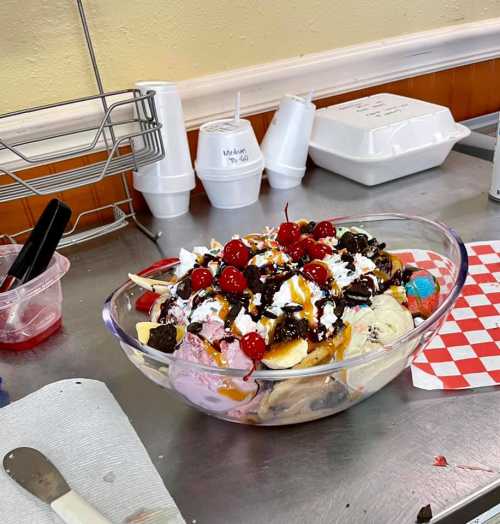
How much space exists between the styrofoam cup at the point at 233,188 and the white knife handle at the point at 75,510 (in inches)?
27.6

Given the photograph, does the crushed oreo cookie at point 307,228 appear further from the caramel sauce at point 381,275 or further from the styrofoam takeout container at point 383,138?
the styrofoam takeout container at point 383,138

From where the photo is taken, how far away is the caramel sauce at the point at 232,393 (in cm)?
51

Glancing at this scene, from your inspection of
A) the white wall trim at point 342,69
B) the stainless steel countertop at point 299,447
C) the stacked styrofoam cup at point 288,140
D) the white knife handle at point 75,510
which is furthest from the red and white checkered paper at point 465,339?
the white wall trim at point 342,69

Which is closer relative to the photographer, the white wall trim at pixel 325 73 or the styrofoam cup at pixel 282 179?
the white wall trim at pixel 325 73

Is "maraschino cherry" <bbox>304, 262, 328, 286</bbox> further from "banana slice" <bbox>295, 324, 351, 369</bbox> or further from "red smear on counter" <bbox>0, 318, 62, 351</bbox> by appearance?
"red smear on counter" <bbox>0, 318, 62, 351</bbox>

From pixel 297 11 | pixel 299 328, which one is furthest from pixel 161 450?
pixel 297 11

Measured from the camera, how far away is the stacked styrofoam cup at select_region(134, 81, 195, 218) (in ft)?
3.31

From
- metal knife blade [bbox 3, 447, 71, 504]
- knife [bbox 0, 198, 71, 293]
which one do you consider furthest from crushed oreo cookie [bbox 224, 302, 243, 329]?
knife [bbox 0, 198, 71, 293]

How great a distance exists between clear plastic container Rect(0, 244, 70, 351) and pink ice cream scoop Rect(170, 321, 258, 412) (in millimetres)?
305

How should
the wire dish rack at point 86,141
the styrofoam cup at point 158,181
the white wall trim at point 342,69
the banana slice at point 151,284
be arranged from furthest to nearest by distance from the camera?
the white wall trim at point 342,69
the styrofoam cup at point 158,181
the wire dish rack at point 86,141
the banana slice at point 151,284

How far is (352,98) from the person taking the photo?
135cm

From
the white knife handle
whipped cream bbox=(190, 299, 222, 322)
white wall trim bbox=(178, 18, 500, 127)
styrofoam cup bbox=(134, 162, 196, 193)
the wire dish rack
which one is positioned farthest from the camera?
white wall trim bbox=(178, 18, 500, 127)

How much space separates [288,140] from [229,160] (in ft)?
0.52

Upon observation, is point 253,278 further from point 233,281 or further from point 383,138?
point 383,138
